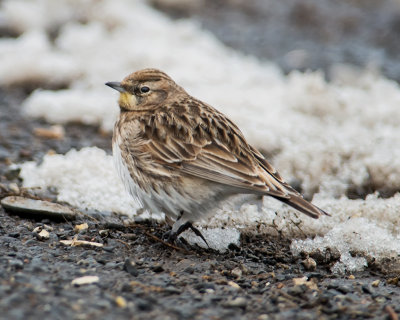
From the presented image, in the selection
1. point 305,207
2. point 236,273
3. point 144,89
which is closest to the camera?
point 305,207

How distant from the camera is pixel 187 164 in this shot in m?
5.01

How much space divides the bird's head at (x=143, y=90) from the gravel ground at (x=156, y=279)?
3.56 feet

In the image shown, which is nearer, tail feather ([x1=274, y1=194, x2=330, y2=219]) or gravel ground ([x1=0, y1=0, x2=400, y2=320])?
gravel ground ([x1=0, y1=0, x2=400, y2=320])

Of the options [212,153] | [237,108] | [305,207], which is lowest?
[305,207]

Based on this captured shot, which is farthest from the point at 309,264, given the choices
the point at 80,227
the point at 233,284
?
the point at 80,227

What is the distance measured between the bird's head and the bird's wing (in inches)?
14.1

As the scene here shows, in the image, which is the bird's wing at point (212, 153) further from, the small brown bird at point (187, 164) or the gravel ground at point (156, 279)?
the gravel ground at point (156, 279)

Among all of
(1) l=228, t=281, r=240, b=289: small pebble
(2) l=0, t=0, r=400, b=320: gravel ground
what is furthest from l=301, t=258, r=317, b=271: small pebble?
(1) l=228, t=281, r=240, b=289: small pebble

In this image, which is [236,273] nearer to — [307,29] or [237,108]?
[237,108]

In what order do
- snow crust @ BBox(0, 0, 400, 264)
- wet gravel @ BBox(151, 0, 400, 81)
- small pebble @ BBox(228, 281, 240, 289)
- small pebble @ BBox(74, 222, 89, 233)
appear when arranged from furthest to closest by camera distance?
wet gravel @ BBox(151, 0, 400, 81) → snow crust @ BBox(0, 0, 400, 264) → small pebble @ BBox(74, 222, 89, 233) → small pebble @ BBox(228, 281, 240, 289)

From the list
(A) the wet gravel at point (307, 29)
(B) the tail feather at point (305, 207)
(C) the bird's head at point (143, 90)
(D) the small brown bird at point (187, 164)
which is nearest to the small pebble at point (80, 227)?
(D) the small brown bird at point (187, 164)

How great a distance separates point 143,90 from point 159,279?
2047 mm

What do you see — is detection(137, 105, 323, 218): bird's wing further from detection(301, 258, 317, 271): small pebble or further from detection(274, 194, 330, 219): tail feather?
detection(301, 258, 317, 271): small pebble

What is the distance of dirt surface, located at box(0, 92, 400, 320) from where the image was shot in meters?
3.85
